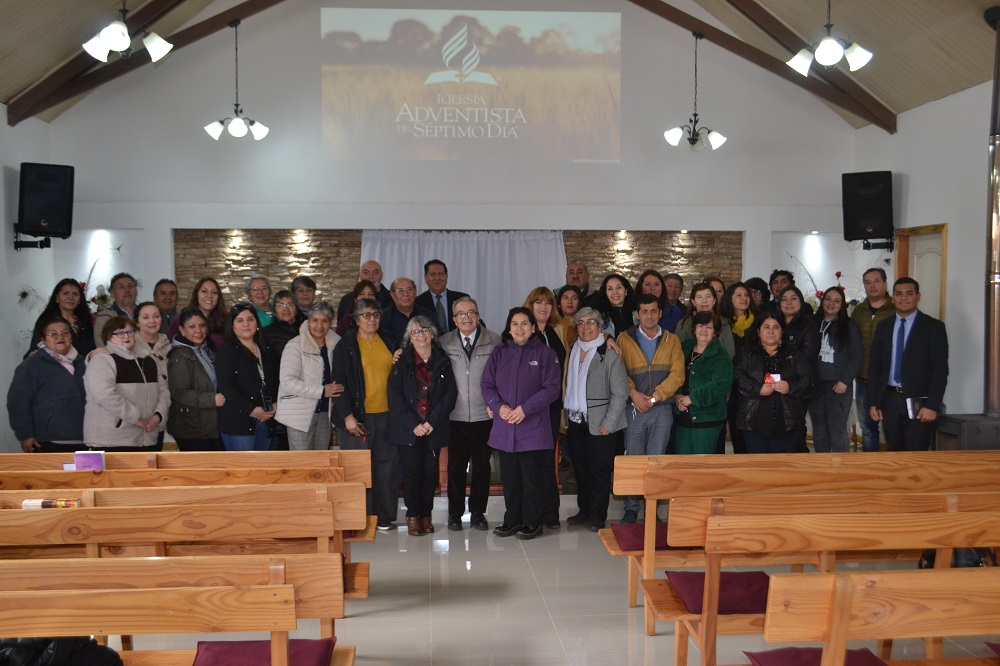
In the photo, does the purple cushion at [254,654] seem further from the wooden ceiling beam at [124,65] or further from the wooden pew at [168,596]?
the wooden ceiling beam at [124,65]

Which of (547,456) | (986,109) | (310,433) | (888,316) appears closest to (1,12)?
(310,433)

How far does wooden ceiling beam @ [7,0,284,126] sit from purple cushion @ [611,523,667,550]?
597cm

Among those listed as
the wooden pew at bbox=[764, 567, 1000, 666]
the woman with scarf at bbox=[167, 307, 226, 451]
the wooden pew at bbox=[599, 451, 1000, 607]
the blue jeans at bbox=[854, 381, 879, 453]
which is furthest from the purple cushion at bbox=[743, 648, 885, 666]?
the blue jeans at bbox=[854, 381, 879, 453]

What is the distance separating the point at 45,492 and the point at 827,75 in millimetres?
7363

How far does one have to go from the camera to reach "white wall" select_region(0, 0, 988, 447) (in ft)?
27.4

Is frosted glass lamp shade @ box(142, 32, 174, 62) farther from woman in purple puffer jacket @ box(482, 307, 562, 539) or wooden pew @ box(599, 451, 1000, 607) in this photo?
wooden pew @ box(599, 451, 1000, 607)

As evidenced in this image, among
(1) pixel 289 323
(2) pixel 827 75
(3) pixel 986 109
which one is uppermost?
(2) pixel 827 75

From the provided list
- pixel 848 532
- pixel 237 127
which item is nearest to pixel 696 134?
pixel 237 127

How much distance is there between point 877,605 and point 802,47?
6.80 m

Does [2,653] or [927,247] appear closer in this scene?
[2,653]

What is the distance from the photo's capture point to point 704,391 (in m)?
5.04

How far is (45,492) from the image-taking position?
325cm

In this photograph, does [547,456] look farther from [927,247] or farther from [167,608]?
[927,247]

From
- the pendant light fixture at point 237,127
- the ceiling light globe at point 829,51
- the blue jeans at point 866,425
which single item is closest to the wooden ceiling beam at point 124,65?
the pendant light fixture at point 237,127
